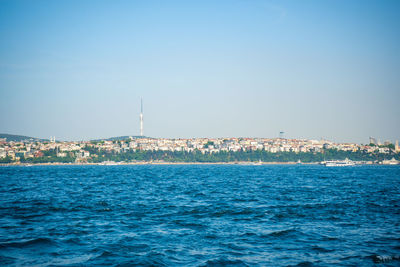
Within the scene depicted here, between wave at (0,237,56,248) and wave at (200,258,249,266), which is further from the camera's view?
wave at (0,237,56,248)

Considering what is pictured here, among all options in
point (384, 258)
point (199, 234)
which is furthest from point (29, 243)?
point (384, 258)

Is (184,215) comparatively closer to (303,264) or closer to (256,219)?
(256,219)

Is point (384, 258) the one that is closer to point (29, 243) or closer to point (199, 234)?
point (199, 234)

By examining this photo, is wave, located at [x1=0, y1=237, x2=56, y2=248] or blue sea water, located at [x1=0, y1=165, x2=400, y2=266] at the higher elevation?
wave, located at [x1=0, y1=237, x2=56, y2=248]

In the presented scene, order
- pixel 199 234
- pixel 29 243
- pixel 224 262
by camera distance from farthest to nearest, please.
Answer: pixel 199 234
pixel 29 243
pixel 224 262

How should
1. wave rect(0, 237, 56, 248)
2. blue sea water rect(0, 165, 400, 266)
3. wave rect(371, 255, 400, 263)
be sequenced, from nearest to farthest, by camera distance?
wave rect(371, 255, 400, 263) → blue sea water rect(0, 165, 400, 266) → wave rect(0, 237, 56, 248)

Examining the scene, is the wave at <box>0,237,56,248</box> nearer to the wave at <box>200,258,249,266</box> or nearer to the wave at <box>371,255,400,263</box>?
the wave at <box>200,258,249,266</box>

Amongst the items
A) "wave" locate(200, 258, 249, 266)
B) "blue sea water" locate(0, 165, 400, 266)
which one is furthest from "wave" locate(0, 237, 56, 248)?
"wave" locate(200, 258, 249, 266)

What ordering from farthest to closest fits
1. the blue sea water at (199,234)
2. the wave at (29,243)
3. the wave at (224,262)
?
the wave at (29,243) < the blue sea water at (199,234) < the wave at (224,262)

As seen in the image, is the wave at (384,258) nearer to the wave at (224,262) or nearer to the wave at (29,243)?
the wave at (224,262)

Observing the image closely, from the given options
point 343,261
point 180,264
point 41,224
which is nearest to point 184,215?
point 41,224

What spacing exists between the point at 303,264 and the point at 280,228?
222 inches

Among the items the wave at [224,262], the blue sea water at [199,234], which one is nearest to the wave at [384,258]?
the blue sea water at [199,234]

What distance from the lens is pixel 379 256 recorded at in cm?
1251
